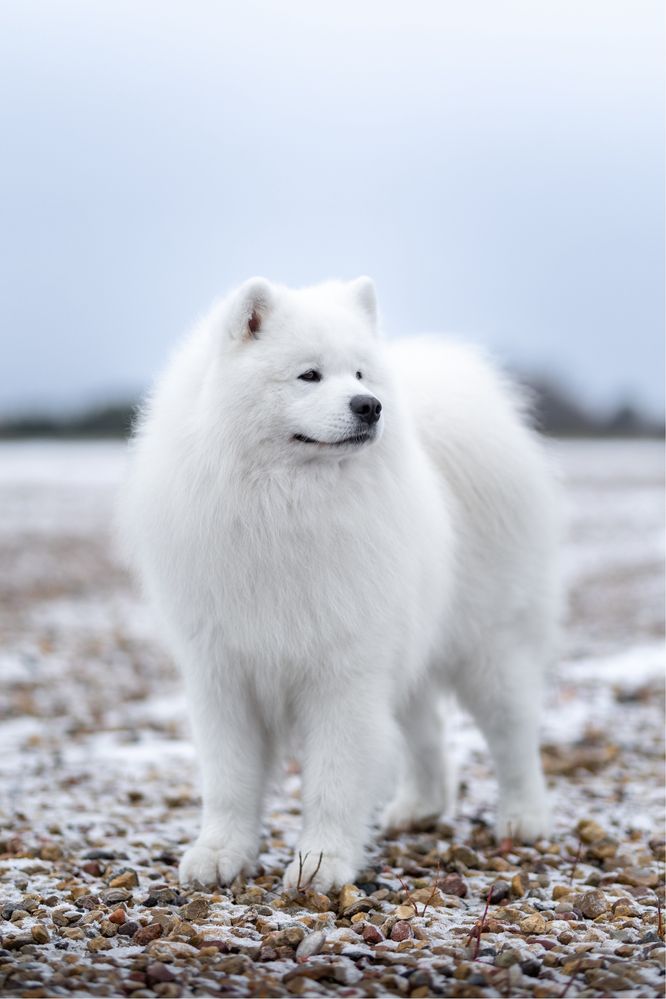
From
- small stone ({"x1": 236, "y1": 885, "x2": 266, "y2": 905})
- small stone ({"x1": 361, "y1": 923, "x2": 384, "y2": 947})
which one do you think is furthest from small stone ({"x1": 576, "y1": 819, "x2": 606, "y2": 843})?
small stone ({"x1": 361, "y1": 923, "x2": 384, "y2": 947})

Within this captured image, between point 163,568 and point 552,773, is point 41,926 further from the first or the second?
point 552,773

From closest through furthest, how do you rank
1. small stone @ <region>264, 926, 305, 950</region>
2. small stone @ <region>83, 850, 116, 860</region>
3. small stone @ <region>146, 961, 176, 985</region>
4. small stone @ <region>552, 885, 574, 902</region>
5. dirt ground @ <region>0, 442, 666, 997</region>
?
small stone @ <region>146, 961, 176, 985</region>
dirt ground @ <region>0, 442, 666, 997</region>
small stone @ <region>264, 926, 305, 950</region>
small stone @ <region>552, 885, 574, 902</region>
small stone @ <region>83, 850, 116, 860</region>

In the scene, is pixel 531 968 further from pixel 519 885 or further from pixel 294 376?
pixel 294 376

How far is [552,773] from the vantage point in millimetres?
6102

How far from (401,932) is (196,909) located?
2.20 feet

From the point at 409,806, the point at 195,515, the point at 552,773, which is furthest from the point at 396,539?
the point at 552,773

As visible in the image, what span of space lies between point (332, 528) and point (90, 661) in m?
5.97

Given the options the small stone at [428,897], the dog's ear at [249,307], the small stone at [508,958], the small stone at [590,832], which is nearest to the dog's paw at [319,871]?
the small stone at [428,897]

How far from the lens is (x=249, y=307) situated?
3820 mm

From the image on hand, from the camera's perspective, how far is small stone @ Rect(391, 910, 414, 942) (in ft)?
10.5

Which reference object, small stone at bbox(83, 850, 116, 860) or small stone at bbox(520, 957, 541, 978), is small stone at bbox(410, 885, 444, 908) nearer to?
small stone at bbox(520, 957, 541, 978)

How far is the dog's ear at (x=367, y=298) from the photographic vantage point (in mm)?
4188

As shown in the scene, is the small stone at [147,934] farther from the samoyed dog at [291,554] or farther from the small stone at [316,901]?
the samoyed dog at [291,554]

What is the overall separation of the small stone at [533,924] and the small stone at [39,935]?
1429 mm
